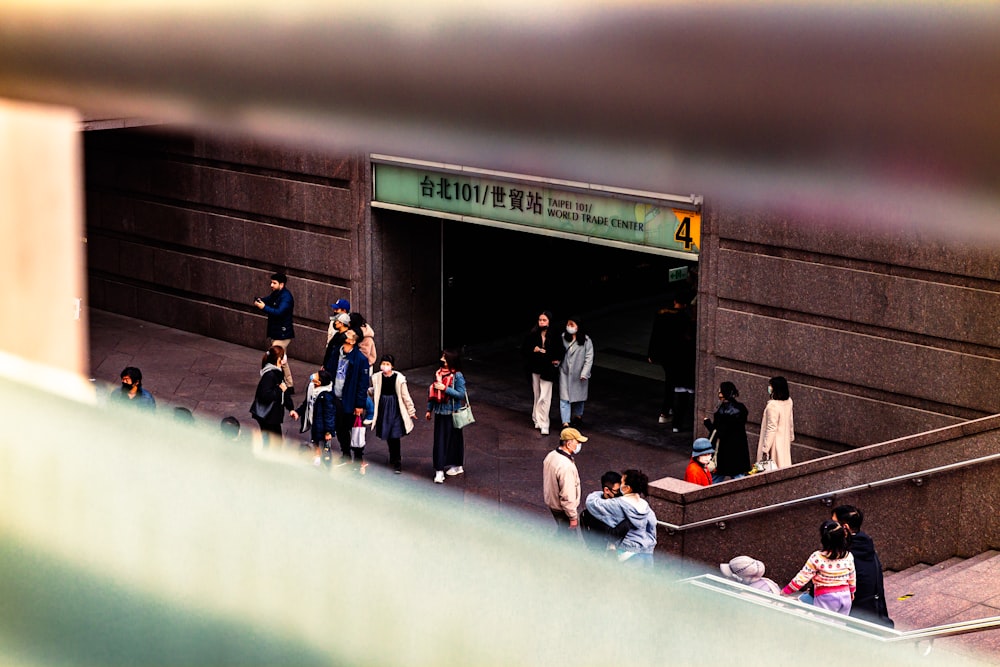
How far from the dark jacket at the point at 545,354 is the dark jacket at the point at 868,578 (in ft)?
18.6

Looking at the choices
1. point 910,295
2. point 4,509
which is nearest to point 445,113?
point 4,509

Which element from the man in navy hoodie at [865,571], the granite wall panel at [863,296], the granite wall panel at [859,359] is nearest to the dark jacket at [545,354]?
the granite wall panel at [859,359]

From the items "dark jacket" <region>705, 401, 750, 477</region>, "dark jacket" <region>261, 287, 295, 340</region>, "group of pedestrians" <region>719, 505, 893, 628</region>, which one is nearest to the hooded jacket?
"group of pedestrians" <region>719, 505, 893, 628</region>

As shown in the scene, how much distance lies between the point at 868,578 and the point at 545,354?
6.04 meters

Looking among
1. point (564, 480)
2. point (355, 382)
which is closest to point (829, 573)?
point (564, 480)

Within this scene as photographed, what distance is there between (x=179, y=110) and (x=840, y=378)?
11.6 metres

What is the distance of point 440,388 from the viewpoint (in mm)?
12234

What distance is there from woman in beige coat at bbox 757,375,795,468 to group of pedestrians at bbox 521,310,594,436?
8.90 ft

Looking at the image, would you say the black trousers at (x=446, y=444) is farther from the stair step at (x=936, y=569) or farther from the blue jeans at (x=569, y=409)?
the stair step at (x=936, y=569)

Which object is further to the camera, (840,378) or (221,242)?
(221,242)

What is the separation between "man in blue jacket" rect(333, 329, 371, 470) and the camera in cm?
1222

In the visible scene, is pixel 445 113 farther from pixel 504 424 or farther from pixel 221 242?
pixel 221 242

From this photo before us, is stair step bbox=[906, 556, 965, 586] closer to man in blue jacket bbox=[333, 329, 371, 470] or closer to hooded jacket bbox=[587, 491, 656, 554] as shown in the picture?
hooded jacket bbox=[587, 491, 656, 554]

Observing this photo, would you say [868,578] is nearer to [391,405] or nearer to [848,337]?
[848,337]
